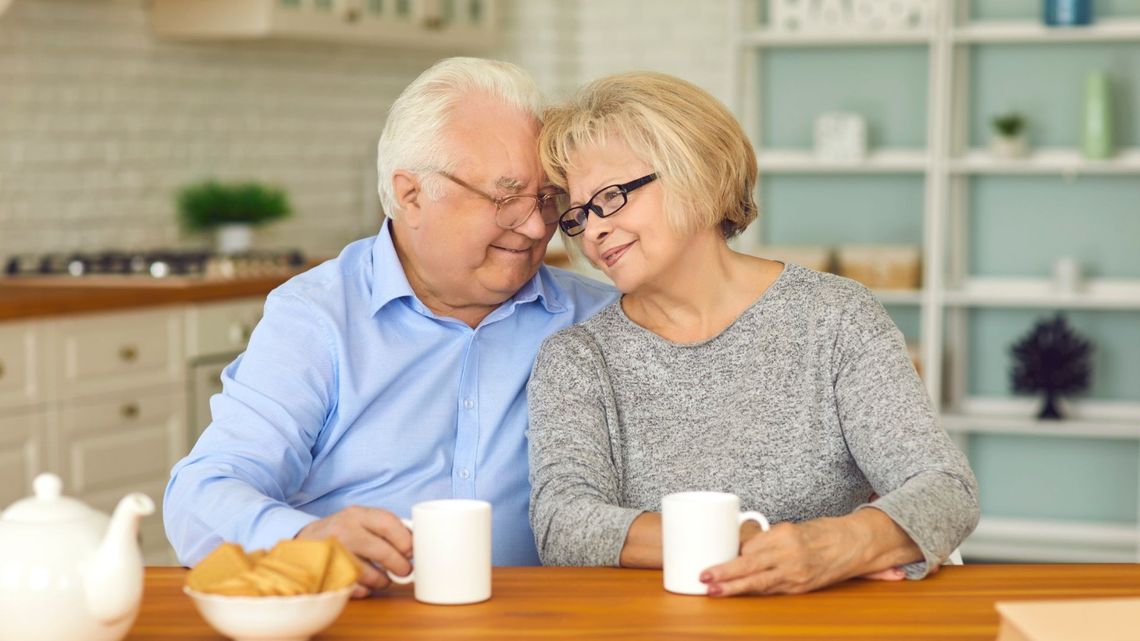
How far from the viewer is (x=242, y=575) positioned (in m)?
1.32

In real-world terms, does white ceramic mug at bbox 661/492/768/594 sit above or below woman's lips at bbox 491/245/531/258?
below

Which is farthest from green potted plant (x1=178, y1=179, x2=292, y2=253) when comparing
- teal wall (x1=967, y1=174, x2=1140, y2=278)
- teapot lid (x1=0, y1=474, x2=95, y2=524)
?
teapot lid (x1=0, y1=474, x2=95, y2=524)

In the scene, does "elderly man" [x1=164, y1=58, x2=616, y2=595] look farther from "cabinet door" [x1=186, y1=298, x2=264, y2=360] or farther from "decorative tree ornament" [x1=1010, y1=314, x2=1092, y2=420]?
"decorative tree ornament" [x1=1010, y1=314, x2=1092, y2=420]

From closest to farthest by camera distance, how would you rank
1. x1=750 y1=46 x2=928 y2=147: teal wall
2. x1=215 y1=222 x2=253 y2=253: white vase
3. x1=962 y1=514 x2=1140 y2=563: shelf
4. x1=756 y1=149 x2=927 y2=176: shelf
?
x1=215 y1=222 x2=253 y2=253: white vase, x1=962 y1=514 x2=1140 y2=563: shelf, x1=756 y1=149 x2=927 y2=176: shelf, x1=750 y1=46 x2=928 y2=147: teal wall

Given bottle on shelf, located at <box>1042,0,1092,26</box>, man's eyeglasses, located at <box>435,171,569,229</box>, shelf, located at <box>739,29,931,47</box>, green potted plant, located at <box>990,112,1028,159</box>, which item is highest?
bottle on shelf, located at <box>1042,0,1092,26</box>

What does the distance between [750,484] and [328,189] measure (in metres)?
4.11

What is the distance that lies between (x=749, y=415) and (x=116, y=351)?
239cm

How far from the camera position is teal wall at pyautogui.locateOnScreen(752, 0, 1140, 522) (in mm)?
5109

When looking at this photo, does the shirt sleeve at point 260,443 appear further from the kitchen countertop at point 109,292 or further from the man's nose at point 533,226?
the kitchen countertop at point 109,292

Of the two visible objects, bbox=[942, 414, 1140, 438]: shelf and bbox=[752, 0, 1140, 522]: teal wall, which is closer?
bbox=[942, 414, 1140, 438]: shelf

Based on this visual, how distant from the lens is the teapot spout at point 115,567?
1.23 meters

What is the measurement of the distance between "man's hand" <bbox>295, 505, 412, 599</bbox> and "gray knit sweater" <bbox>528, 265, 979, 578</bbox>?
0.90 feet

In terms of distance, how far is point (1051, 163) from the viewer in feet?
16.3

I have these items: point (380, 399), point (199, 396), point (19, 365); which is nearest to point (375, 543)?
point (380, 399)
